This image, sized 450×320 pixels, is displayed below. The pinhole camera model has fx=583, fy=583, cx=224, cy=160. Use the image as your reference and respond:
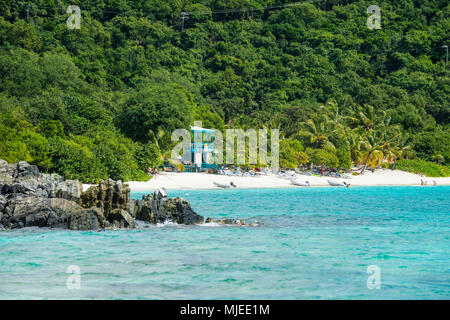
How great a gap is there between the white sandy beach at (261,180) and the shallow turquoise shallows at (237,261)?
14732 mm

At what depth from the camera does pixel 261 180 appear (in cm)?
4769

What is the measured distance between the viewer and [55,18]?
258 feet

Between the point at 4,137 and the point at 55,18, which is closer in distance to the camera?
the point at 4,137

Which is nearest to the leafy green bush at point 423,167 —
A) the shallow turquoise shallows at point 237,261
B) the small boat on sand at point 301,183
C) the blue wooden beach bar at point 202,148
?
the small boat on sand at point 301,183

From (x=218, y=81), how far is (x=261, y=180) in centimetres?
3655

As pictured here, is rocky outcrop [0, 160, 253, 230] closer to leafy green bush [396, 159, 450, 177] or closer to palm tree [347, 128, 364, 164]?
palm tree [347, 128, 364, 164]

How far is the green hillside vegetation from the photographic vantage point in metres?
42.5

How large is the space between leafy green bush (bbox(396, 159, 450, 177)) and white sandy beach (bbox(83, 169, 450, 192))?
991 millimetres

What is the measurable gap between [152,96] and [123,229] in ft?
111

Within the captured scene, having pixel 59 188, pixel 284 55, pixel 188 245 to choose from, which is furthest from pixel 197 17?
pixel 188 245

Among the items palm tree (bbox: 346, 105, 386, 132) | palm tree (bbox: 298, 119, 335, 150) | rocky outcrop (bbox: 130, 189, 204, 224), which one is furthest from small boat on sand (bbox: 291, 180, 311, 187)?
rocky outcrop (bbox: 130, 189, 204, 224)

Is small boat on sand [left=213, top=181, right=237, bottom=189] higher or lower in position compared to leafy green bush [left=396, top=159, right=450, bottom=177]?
lower

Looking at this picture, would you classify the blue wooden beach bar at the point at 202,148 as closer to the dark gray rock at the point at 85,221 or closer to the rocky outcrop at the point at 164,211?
the rocky outcrop at the point at 164,211

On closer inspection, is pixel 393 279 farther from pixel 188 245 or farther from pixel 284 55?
pixel 284 55
